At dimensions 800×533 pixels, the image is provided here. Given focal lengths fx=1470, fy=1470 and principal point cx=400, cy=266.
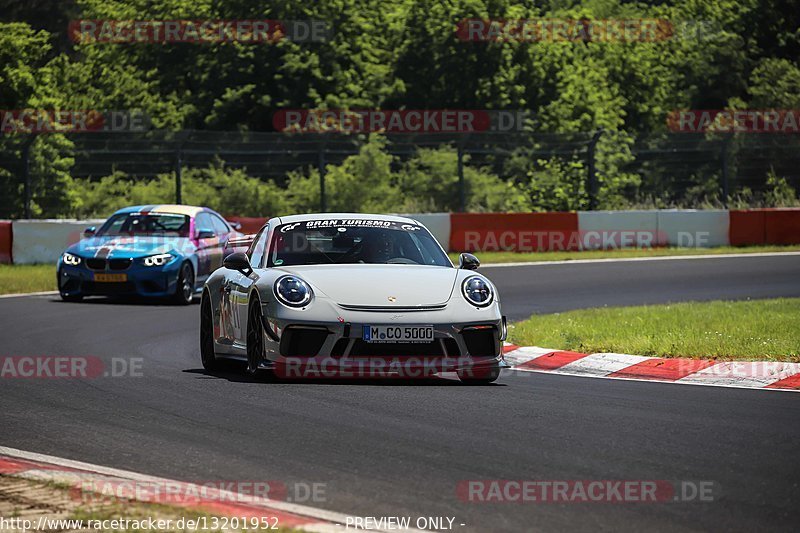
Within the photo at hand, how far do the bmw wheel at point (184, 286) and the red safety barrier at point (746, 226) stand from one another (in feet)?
42.6

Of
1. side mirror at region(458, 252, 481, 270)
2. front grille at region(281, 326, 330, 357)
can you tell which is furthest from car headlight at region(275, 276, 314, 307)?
Result: side mirror at region(458, 252, 481, 270)

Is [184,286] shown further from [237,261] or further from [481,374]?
[481,374]

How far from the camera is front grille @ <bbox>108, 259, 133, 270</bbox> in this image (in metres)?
18.5

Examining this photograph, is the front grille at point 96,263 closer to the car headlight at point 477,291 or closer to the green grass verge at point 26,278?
the green grass verge at point 26,278

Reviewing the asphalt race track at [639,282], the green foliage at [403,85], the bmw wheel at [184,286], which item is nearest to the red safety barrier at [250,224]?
the asphalt race track at [639,282]

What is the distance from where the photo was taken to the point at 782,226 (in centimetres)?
2827

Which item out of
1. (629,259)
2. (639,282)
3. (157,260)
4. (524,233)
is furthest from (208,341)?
(524,233)

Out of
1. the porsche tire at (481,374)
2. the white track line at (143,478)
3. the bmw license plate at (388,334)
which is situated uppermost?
the bmw license plate at (388,334)

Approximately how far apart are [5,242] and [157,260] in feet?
26.6

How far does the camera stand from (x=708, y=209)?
2947cm

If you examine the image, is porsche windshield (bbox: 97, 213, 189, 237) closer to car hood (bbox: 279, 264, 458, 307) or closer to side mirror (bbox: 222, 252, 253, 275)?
side mirror (bbox: 222, 252, 253, 275)

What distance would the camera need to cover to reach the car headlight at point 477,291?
10.1m

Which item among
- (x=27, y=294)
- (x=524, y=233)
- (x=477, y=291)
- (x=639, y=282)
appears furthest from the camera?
(x=524, y=233)

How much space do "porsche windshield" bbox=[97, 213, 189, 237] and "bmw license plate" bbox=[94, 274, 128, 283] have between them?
37.8 inches
